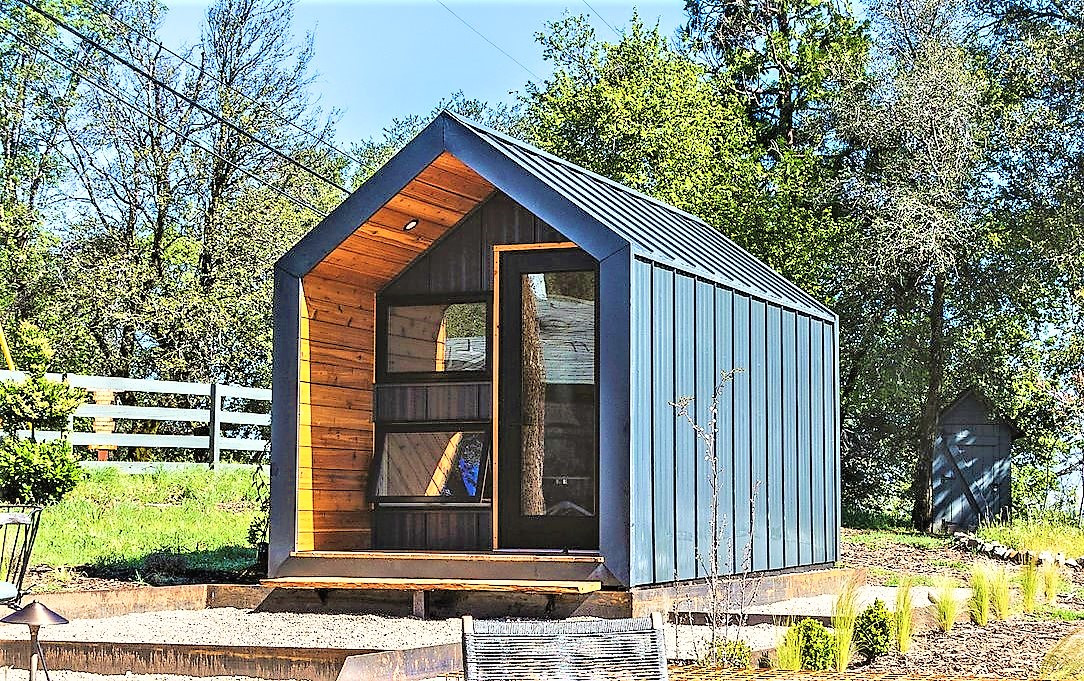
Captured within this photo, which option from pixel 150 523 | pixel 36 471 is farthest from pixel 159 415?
pixel 36 471

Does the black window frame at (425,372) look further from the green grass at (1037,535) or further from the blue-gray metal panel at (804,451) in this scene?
the green grass at (1037,535)

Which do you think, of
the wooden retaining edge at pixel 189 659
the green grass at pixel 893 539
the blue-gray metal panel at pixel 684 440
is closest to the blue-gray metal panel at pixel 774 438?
the blue-gray metal panel at pixel 684 440

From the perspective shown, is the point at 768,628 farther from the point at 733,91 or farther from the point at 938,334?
the point at 733,91

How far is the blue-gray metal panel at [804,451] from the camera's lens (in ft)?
34.2

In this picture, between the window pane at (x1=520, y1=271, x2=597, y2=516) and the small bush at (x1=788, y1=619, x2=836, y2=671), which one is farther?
the window pane at (x1=520, y1=271, x2=597, y2=516)

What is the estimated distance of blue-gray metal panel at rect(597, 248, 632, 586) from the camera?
322 inches

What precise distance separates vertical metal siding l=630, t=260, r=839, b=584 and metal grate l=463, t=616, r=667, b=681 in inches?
91.6

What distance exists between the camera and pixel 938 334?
57.5ft

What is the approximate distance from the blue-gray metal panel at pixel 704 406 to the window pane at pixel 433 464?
166cm

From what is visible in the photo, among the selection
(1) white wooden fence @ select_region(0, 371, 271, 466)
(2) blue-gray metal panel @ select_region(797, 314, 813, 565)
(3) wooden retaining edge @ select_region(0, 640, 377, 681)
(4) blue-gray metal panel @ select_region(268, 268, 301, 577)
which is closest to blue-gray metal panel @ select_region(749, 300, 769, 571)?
(2) blue-gray metal panel @ select_region(797, 314, 813, 565)

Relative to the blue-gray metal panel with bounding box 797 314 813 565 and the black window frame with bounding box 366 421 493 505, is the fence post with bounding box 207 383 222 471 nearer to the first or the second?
the black window frame with bounding box 366 421 493 505

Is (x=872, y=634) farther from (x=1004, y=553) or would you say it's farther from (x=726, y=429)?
(x=1004, y=553)

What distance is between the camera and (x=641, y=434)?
27.2 feet

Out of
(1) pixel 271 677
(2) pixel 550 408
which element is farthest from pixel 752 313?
(1) pixel 271 677
